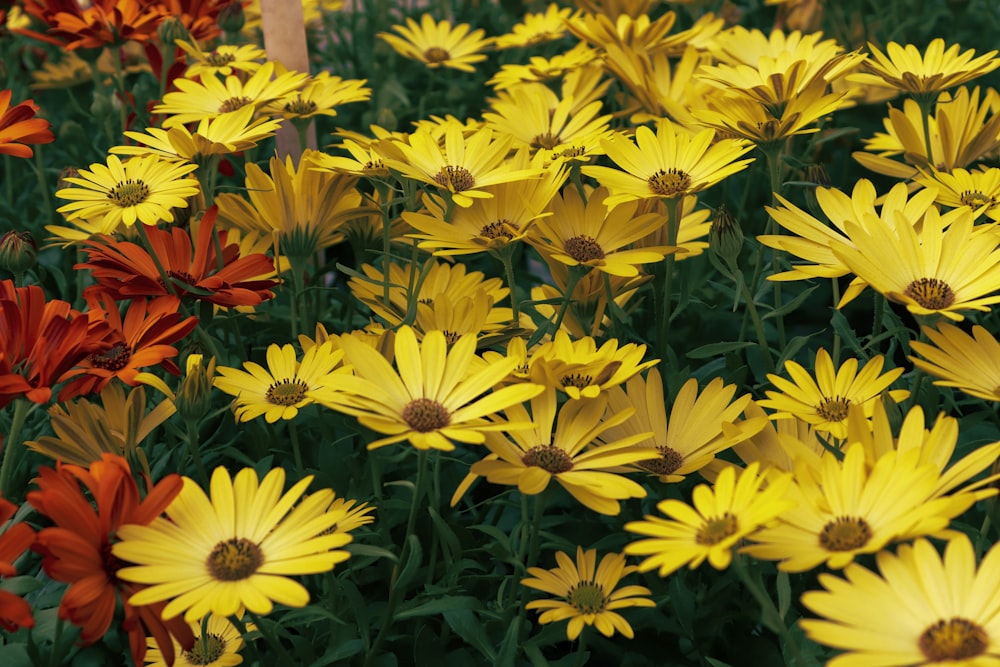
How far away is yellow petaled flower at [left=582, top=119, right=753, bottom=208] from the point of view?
0.84 m

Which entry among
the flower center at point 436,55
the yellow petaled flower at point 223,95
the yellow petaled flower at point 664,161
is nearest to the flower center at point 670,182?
the yellow petaled flower at point 664,161

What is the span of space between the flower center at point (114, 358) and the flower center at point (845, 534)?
0.50m

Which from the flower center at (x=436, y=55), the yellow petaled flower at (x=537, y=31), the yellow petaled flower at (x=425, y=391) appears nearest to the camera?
the yellow petaled flower at (x=425, y=391)

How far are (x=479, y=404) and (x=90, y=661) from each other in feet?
1.24

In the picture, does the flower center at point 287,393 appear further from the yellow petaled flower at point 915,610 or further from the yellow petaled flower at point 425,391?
the yellow petaled flower at point 915,610

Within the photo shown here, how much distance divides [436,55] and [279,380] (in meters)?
0.85

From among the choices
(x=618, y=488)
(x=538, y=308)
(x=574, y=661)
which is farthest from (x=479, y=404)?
(x=538, y=308)

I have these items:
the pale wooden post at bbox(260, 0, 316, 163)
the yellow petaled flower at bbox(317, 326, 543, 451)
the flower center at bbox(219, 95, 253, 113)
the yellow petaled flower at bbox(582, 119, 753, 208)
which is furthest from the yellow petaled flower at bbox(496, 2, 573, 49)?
the yellow petaled flower at bbox(317, 326, 543, 451)

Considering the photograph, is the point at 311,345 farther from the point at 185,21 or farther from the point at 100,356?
the point at 185,21

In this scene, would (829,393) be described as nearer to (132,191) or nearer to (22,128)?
(132,191)

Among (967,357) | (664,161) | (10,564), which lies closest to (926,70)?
(664,161)

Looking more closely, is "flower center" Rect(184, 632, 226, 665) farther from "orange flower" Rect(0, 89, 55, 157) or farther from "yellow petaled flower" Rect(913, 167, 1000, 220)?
"yellow petaled flower" Rect(913, 167, 1000, 220)

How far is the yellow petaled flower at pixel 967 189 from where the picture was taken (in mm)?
881

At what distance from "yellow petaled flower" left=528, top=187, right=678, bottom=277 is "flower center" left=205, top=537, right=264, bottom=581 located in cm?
32
